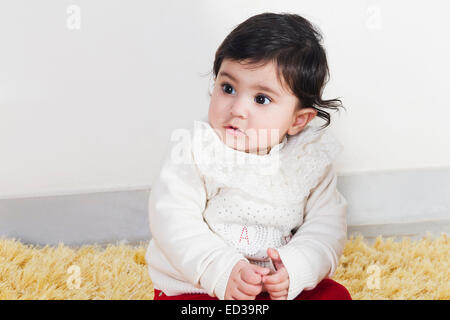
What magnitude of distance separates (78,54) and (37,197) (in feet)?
1.32

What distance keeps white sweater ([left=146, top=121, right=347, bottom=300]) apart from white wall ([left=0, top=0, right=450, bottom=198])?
1.13 feet

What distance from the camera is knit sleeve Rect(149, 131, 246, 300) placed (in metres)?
0.89

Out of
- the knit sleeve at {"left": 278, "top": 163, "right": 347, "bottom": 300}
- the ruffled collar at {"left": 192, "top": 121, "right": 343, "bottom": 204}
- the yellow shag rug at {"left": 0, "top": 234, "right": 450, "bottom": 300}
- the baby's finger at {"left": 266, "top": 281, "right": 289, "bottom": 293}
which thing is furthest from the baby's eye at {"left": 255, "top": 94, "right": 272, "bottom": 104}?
the yellow shag rug at {"left": 0, "top": 234, "right": 450, "bottom": 300}

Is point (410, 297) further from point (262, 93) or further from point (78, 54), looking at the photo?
point (78, 54)

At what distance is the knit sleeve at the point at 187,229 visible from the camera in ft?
2.93

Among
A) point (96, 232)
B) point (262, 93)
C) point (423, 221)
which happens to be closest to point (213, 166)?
point (262, 93)

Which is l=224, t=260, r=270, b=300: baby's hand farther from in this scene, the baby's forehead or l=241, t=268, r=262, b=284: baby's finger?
the baby's forehead

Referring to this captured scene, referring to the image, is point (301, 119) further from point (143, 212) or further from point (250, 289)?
point (143, 212)

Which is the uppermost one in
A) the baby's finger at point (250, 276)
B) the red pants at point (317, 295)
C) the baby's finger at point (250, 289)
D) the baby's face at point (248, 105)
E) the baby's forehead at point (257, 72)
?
the baby's forehead at point (257, 72)

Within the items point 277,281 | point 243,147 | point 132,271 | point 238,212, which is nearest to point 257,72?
point 243,147

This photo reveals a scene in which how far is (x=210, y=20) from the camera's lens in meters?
1.29

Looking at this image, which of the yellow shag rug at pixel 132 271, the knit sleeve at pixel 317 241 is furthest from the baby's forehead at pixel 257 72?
the yellow shag rug at pixel 132 271

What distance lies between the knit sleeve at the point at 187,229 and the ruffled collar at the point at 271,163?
3 centimetres

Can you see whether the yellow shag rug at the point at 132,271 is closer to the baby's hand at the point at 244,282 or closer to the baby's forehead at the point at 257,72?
the baby's hand at the point at 244,282
